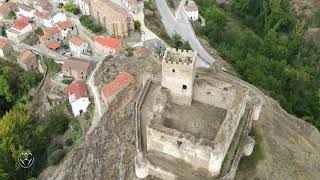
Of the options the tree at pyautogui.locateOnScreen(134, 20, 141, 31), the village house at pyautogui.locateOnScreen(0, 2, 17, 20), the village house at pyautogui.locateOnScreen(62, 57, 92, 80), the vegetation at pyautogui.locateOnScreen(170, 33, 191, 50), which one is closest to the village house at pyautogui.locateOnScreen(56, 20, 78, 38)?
the village house at pyautogui.locateOnScreen(62, 57, 92, 80)

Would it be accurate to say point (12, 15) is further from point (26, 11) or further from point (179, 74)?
point (179, 74)

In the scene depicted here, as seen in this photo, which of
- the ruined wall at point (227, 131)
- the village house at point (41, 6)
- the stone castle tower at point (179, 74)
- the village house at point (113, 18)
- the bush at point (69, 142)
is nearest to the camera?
the ruined wall at point (227, 131)

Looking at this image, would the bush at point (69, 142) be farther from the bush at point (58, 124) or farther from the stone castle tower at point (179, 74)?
the stone castle tower at point (179, 74)

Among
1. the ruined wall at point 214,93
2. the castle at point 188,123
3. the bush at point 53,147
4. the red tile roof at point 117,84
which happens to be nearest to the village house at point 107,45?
the red tile roof at point 117,84

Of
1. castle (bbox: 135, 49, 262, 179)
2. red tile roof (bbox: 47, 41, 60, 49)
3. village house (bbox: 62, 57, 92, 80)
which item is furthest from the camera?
red tile roof (bbox: 47, 41, 60, 49)

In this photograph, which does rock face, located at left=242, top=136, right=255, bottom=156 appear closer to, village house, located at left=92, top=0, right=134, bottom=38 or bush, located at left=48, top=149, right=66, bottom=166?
bush, located at left=48, top=149, right=66, bottom=166

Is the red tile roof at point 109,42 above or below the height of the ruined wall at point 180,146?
below
